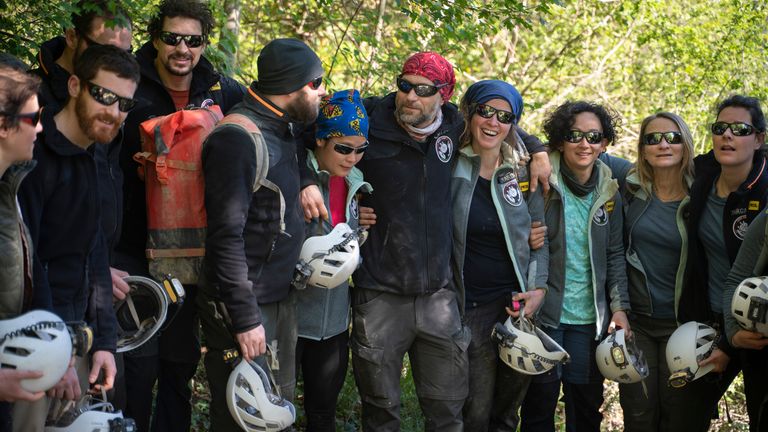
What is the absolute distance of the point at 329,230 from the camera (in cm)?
523

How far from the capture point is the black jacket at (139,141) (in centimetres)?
507

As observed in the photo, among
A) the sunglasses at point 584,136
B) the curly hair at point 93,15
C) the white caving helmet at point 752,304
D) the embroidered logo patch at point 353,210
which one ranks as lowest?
the white caving helmet at point 752,304

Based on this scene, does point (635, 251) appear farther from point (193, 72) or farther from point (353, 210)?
point (193, 72)

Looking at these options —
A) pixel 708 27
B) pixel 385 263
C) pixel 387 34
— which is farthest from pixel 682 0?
pixel 385 263

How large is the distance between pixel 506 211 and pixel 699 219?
1.30 metres

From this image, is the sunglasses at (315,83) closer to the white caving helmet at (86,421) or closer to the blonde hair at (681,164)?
the white caving helmet at (86,421)

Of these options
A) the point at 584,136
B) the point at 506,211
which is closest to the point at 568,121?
the point at 584,136

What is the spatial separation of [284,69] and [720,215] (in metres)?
3.04

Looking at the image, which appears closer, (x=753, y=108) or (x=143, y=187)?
(x=143, y=187)

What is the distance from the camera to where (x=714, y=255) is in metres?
5.91

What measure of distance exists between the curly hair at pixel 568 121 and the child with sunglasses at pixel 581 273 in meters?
0.03

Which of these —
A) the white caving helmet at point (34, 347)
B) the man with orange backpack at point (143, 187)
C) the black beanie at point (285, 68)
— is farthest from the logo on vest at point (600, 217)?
the white caving helmet at point (34, 347)

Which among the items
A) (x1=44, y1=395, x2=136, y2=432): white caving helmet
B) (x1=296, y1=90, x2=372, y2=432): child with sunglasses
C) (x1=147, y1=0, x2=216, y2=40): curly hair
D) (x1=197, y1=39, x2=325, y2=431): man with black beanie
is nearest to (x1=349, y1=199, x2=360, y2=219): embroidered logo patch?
(x1=296, y1=90, x2=372, y2=432): child with sunglasses

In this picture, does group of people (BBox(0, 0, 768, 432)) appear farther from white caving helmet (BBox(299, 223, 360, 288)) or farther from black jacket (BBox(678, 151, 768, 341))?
white caving helmet (BBox(299, 223, 360, 288))
